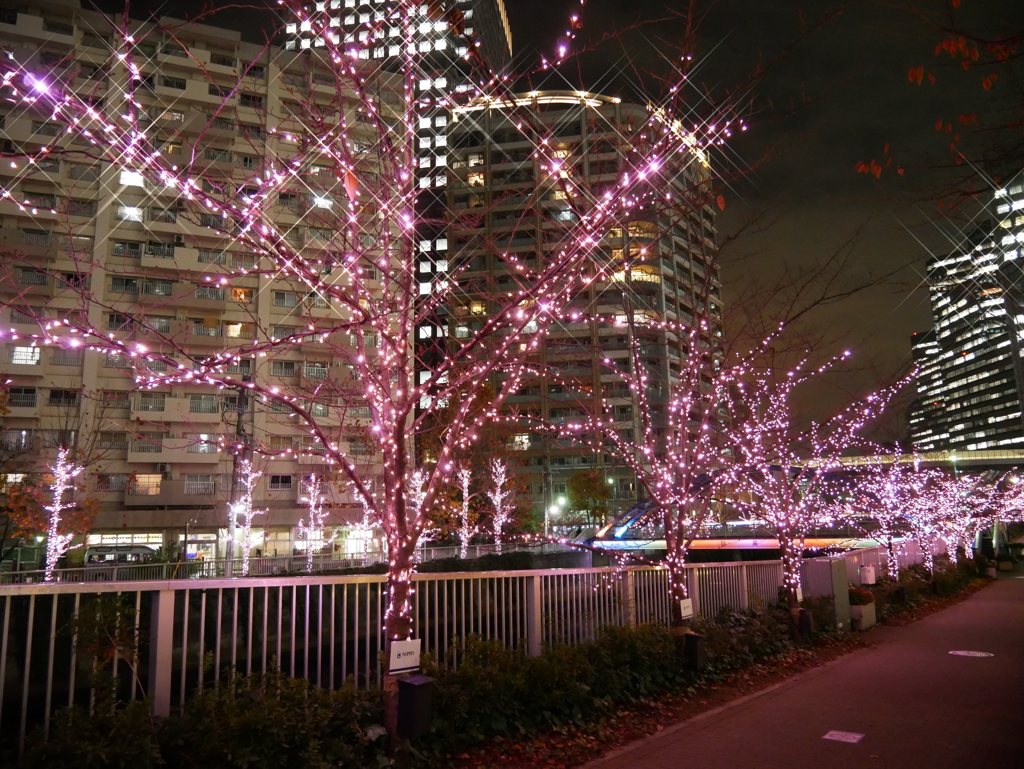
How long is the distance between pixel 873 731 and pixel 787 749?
4.04ft

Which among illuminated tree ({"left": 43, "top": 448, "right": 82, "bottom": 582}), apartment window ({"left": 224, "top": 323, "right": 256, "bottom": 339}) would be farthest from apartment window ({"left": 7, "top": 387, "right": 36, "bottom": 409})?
apartment window ({"left": 224, "top": 323, "right": 256, "bottom": 339})

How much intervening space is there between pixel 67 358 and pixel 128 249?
7.30 meters

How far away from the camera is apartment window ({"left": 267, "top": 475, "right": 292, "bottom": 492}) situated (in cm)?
4009

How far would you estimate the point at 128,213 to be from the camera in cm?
3916

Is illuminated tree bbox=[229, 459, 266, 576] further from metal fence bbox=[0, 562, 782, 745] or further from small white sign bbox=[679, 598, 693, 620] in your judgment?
small white sign bbox=[679, 598, 693, 620]

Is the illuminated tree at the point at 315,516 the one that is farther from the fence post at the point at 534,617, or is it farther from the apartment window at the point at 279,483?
the fence post at the point at 534,617

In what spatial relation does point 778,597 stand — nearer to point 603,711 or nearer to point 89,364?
point 603,711

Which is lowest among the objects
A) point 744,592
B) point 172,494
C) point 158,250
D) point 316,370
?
point 744,592

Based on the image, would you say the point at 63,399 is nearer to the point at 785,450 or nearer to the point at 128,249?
the point at 128,249

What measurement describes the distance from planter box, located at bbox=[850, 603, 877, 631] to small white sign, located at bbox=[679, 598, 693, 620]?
6.86 metres

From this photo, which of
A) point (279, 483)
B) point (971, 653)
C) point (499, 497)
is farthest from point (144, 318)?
point (971, 653)

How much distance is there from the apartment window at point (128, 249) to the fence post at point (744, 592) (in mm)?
39890

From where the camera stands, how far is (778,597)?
44.0ft

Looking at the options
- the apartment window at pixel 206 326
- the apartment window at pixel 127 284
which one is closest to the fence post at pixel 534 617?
the apartment window at pixel 206 326
